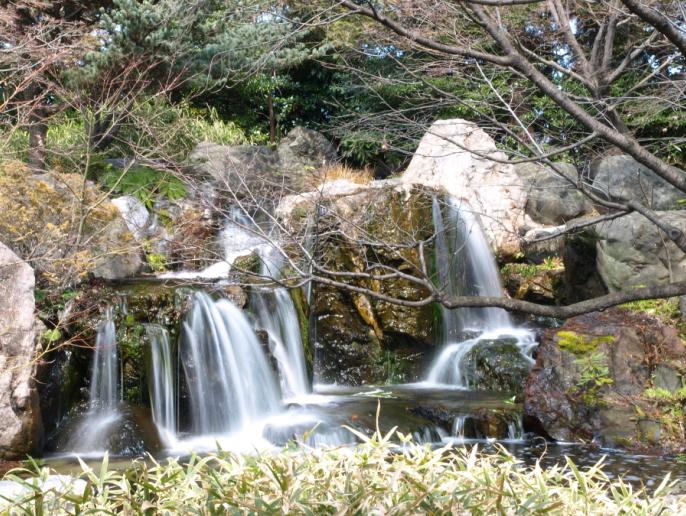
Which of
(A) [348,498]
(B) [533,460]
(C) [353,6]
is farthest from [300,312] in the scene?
(A) [348,498]

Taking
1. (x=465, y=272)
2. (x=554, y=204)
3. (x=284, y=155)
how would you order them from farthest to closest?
(x=284, y=155) < (x=554, y=204) < (x=465, y=272)

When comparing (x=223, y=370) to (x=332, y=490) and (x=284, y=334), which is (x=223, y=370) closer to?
(x=284, y=334)

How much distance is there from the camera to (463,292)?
11.5m

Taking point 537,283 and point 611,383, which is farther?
point 537,283

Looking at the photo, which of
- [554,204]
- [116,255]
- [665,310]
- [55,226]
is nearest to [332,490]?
[55,226]

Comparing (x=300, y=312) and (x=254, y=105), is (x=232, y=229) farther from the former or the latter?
(x=254, y=105)

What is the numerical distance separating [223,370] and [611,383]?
13.9 ft

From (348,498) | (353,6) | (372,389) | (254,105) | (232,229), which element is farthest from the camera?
(254,105)

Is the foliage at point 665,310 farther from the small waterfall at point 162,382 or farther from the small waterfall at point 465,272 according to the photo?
the small waterfall at point 162,382

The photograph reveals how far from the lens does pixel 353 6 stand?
3.00m

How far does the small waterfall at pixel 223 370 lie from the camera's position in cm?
784

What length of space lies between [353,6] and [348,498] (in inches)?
79.8

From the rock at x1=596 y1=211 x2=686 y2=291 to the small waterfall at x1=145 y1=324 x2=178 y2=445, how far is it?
19.0ft

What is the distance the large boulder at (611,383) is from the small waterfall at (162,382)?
150 inches
